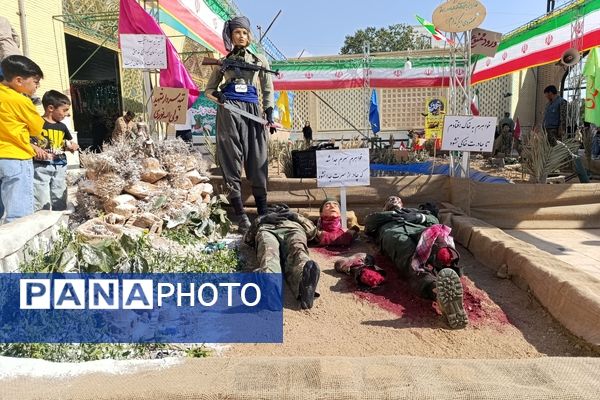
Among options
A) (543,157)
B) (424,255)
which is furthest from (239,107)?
(543,157)

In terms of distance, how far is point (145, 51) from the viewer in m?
4.44

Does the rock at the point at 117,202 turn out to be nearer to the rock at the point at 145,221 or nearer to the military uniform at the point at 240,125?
the rock at the point at 145,221

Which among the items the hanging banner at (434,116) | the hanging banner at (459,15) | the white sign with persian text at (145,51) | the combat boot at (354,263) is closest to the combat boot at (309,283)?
the combat boot at (354,263)

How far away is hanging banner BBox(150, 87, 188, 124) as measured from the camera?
15.0ft

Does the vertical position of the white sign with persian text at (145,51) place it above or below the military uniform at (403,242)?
above

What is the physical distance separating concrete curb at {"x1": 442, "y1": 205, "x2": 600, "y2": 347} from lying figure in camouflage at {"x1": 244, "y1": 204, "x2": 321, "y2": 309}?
125 centimetres

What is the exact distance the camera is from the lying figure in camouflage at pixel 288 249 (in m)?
2.33

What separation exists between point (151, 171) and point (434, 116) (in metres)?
11.7

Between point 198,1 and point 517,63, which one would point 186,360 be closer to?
point 198,1

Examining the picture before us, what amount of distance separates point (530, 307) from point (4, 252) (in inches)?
104

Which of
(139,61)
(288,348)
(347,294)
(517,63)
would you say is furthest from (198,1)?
(517,63)

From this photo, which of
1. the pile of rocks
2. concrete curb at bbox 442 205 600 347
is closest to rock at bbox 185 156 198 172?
the pile of rocks

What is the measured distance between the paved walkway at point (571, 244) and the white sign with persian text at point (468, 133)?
883 millimetres

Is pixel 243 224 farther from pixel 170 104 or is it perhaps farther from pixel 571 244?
pixel 571 244
